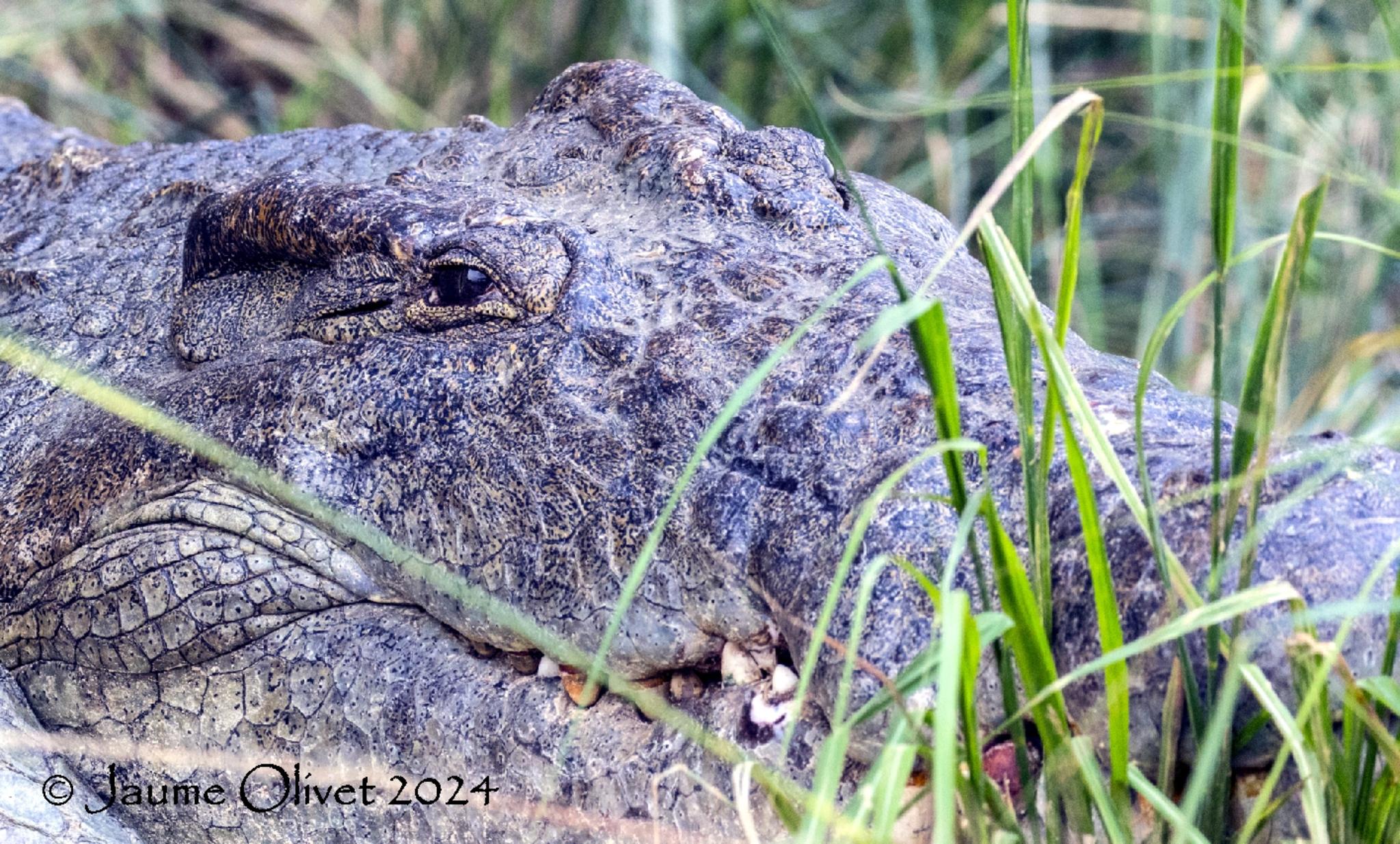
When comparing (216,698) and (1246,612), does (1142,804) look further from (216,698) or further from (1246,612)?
(216,698)

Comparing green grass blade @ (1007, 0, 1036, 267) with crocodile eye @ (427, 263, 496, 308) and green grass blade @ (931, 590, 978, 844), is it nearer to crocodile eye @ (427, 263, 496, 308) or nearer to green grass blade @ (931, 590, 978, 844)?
green grass blade @ (931, 590, 978, 844)

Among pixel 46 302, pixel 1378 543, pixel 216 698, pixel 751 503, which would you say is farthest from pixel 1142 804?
pixel 46 302

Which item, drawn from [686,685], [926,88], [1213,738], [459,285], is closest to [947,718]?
[1213,738]

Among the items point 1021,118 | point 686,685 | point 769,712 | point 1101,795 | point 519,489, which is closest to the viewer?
point 1101,795

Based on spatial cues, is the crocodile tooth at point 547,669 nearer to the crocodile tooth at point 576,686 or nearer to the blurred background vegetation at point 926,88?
the crocodile tooth at point 576,686

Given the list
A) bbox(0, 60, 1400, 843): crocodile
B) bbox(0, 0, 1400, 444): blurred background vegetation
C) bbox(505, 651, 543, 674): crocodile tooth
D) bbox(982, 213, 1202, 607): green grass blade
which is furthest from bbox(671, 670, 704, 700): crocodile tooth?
bbox(0, 0, 1400, 444): blurred background vegetation

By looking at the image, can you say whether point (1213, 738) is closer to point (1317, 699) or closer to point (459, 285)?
point (1317, 699)
